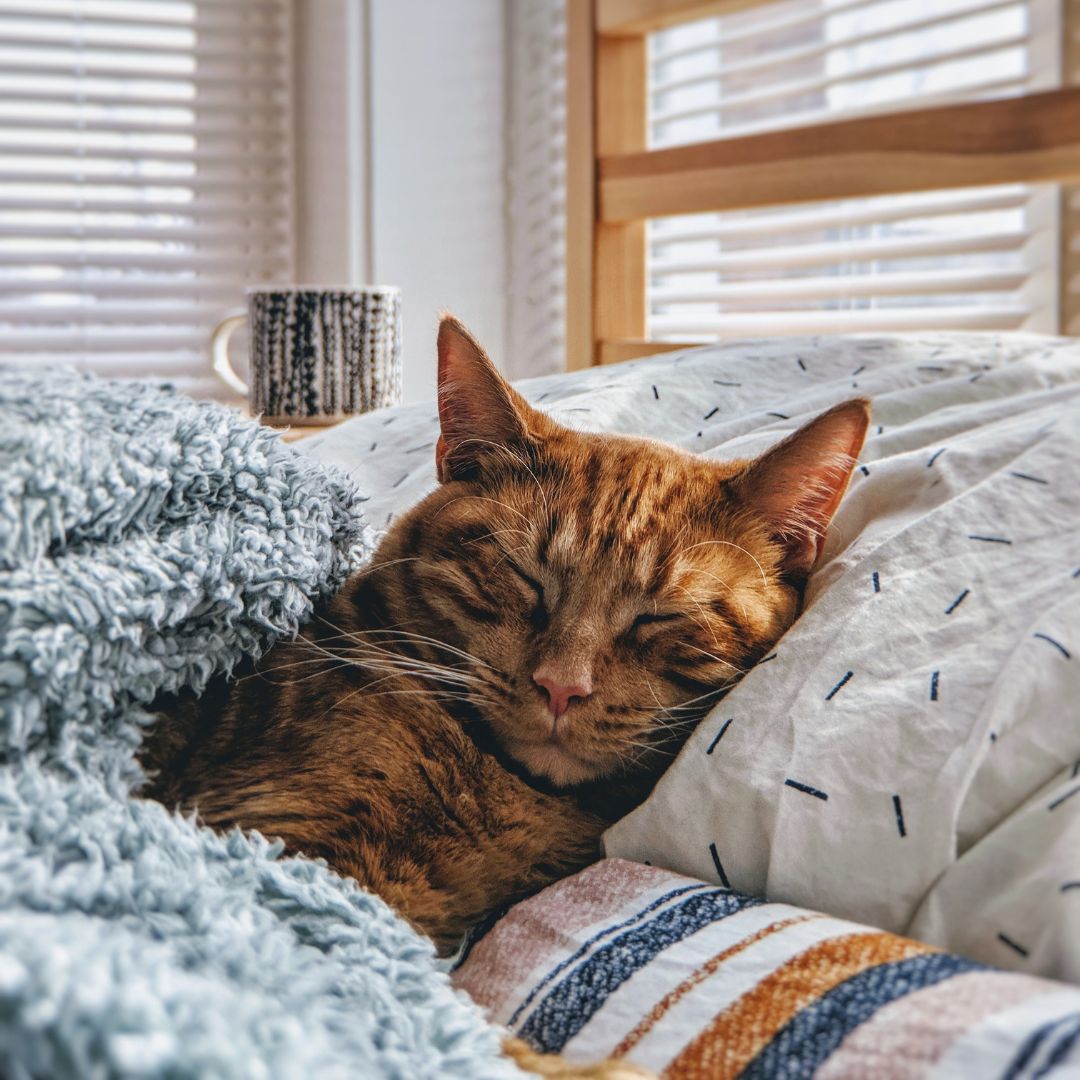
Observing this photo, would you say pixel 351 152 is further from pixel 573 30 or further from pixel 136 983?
pixel 136 983

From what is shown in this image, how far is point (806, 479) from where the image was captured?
938 millimetres

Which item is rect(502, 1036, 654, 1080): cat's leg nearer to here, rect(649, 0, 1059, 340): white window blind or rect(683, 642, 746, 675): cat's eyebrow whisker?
rect(683, 642, 746, 675): cat's eyebrow whisker

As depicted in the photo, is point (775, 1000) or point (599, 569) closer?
point (775, 1000)

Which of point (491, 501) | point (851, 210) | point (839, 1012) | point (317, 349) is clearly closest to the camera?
point (839, 1012)

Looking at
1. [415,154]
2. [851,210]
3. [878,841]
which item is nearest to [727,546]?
[878,841]

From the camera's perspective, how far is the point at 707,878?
787mm

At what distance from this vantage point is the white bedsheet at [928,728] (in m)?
0.67

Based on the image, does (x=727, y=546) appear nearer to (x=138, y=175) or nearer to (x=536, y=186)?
(x=536, y=186)

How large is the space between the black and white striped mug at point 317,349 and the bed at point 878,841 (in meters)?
1.29

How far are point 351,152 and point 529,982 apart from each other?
8.17 ft

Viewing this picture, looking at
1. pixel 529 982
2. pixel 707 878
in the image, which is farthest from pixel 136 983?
pixel 707 878

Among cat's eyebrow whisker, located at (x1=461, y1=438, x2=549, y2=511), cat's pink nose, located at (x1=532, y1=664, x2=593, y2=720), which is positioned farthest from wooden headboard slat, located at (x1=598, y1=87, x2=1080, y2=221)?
cat's pink nose, located at (x1=532, y1=664, x2=593, y2=720)

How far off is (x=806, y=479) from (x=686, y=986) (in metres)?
0.44

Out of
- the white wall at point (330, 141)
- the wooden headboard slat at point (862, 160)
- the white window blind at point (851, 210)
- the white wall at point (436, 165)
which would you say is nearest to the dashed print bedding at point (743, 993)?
the wooden headboard slat at point (862, 160)
